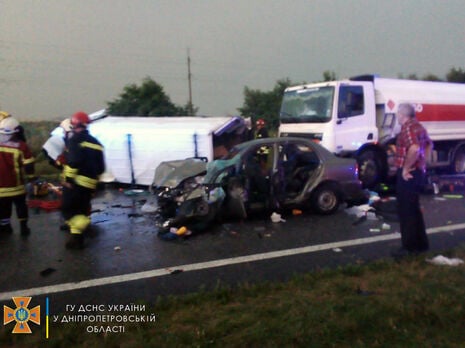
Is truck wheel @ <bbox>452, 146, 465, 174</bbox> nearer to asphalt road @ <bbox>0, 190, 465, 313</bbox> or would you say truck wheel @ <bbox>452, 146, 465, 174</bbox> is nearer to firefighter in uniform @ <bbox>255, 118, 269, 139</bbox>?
asphalt road @ <bbox>0, 190, 465, 313</bbox>

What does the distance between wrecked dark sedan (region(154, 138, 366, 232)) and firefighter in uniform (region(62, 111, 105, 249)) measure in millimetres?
1319

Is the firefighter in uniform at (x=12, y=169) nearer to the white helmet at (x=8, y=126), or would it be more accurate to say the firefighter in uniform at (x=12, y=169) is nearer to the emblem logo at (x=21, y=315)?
the white helmet at (x=8, y=126)

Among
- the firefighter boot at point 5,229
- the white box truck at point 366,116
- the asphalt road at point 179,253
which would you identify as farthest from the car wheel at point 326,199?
the firefighter boot at point 5,229

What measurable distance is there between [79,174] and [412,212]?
14.3ft

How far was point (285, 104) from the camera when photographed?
36.6ft

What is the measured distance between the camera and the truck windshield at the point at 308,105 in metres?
9.98

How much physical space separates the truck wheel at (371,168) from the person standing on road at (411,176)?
5017mm

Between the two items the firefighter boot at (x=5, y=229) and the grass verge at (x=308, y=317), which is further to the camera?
the firefighter boot at (x=5, y=229)

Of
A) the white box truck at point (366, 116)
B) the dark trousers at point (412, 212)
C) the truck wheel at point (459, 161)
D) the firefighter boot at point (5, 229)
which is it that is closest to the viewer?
the dark trousers at point (412, 212)

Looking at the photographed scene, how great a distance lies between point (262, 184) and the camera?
280 inches

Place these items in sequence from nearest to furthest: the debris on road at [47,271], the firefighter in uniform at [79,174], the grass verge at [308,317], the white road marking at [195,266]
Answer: the grass verge at [308,317] < the white road marking at [195,266] < the debris on road at [47,271] < the firefighter in uniform at [79,174]

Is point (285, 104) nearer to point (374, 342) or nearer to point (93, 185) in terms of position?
point (93, 185)

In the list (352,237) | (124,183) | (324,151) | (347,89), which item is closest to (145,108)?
(124,183)

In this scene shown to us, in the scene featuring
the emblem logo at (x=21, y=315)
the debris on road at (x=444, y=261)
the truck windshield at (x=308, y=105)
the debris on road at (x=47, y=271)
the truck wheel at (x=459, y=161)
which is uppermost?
the truck windshield at (x=308, y=105)
